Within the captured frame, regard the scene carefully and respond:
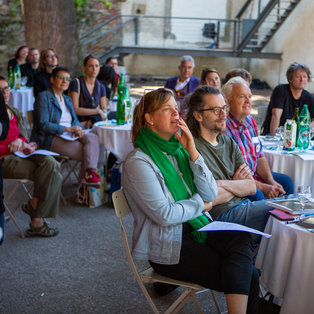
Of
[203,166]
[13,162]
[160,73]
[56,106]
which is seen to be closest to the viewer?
[203,166]

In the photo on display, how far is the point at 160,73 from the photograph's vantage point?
16.1 meters

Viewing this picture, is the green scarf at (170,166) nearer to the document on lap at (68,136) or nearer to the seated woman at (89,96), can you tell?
the document on lap at (68,136)

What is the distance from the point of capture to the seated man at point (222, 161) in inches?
103

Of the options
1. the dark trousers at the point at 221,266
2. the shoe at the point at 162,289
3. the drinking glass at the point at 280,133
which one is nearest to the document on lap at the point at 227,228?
the dark trousers at the point at 221,266

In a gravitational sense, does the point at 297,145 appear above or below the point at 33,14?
below

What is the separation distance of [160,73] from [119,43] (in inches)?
79.0

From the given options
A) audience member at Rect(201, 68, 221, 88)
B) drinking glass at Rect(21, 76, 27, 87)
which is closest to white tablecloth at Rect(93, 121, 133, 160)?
audience member at Rect(201, 68, 221, 88)

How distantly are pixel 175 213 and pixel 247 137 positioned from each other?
135 centimetres

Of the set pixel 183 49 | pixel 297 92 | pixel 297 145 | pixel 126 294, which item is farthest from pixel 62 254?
pixel 183 49

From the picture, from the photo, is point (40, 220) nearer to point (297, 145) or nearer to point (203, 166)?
point (203, 166)

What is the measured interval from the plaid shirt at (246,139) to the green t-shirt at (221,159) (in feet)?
1.13

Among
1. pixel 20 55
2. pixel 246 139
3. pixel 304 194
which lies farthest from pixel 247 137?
pixel 20 55

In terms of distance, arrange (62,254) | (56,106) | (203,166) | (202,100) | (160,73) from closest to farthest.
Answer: (203,166) < (202,100) < (62,254) < (56,106) < (160,73)

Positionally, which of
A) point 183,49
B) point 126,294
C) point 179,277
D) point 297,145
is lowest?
point 126,294
